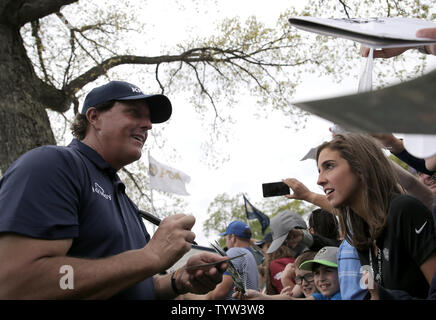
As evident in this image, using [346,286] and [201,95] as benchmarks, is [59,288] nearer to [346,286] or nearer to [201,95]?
[346,286]

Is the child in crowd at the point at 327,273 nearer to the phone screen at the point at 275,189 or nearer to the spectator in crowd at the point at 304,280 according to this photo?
the spectator in crowd at the point at 304,280

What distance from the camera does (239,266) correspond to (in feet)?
11.4

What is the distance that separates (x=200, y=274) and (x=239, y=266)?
1488mm

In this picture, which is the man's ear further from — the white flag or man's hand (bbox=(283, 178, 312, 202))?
the white flag

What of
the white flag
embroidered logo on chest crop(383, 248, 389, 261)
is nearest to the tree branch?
the white flag

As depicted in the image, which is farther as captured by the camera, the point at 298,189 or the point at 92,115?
the point at 298,189

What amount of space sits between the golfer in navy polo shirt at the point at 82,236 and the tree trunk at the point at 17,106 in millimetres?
4842

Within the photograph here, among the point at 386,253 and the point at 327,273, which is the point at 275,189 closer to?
the point at 327,273

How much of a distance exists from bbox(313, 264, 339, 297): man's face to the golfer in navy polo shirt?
107 cm

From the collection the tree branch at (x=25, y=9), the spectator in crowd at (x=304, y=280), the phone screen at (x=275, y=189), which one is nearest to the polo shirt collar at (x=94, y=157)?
the spectator in crowd at (x=304, y=280)

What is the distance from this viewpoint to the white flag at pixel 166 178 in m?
7.75

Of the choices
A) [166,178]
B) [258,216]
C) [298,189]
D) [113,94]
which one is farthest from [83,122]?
[166,178]
